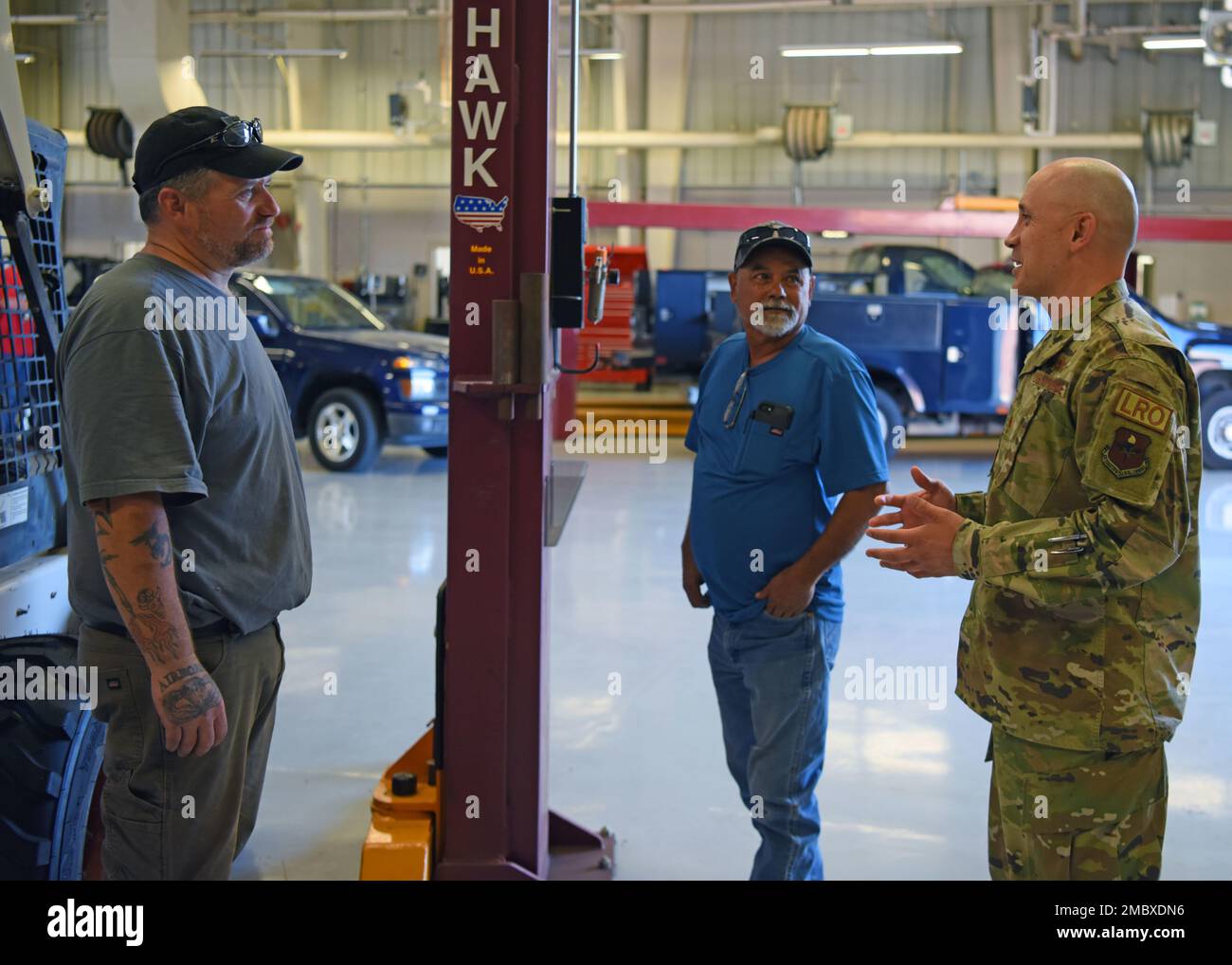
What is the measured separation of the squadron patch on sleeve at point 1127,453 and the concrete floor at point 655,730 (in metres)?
1.77

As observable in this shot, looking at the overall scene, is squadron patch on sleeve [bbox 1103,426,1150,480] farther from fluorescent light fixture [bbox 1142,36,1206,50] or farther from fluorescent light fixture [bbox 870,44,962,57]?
fluorescent light fixture [bbox 1142,36,1206,50]

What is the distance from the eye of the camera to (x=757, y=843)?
11.8ft

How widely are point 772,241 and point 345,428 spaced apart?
7.82 meters

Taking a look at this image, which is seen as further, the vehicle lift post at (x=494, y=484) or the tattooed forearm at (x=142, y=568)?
the vehicle lift post at (x=494, y=484)

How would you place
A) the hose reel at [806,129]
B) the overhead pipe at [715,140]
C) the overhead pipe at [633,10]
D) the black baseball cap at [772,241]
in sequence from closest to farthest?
the black baseball cap at [772,241] → the overhead pipe at [633,10] → the hose reel at [806,129] → the overhead pipe at [715,140]

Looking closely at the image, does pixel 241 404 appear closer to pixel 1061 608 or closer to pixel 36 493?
pixel 36 493

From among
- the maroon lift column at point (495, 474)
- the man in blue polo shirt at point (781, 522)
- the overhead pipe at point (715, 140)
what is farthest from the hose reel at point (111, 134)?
the man in blue polo shirt at point (781, 522)

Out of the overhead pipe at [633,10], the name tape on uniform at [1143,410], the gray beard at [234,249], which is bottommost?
the name tape on uniform at [1143,410]

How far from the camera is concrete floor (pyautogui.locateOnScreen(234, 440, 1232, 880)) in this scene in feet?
11.7

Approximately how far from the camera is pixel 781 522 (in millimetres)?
2904
